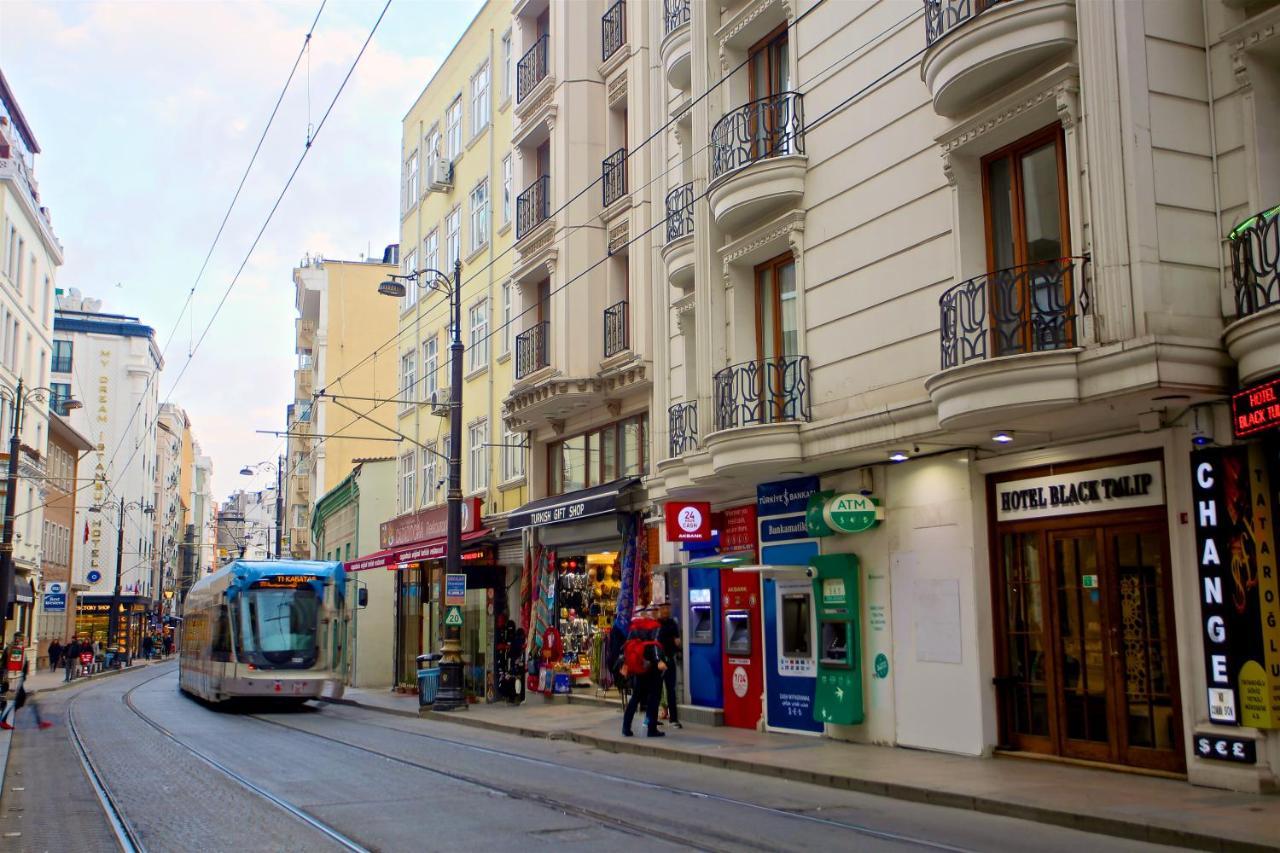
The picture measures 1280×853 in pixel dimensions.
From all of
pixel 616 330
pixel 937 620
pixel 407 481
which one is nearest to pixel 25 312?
pixel 407 481

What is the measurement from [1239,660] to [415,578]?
27.9 metres

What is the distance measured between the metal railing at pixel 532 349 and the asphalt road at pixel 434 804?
1016 centimetres

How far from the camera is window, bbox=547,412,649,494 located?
2348 cm

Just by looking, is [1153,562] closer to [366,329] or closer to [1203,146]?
[1203,146]

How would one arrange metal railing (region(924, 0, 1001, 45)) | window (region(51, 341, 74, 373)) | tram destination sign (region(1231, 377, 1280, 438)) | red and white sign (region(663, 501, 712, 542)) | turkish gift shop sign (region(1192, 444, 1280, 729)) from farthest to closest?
window (region(51, 341, 74, 373)) < red and white sign (region(663, 501, 712, 542)) < metal railing (region(924, 0, 1001, 45)) < turkish gift shop sign (region(1192, 444, 1280, 729)) < tram destination sign (region(1231, 377, 1280, 438))

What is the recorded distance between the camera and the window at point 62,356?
8006 centimetres

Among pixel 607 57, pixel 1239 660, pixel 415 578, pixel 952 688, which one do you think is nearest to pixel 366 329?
pixel 415 578

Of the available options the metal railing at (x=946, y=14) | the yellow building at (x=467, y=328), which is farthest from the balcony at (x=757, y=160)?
the yellow building at (x=467, y=328)

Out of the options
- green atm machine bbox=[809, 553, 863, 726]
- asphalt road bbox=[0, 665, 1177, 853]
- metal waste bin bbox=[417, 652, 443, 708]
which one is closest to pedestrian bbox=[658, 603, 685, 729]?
asphalt road bbox=[0, 665, 1177, 853]

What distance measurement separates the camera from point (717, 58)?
62.1ft

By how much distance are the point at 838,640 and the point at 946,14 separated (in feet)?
26.7

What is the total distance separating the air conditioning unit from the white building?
20236 millimetres

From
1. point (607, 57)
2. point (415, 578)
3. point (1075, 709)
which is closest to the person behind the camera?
point (1075, 709)

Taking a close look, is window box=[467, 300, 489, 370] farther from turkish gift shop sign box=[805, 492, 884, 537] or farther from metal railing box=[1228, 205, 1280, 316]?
metal railing box=[1228, 205, 1280, 316]
